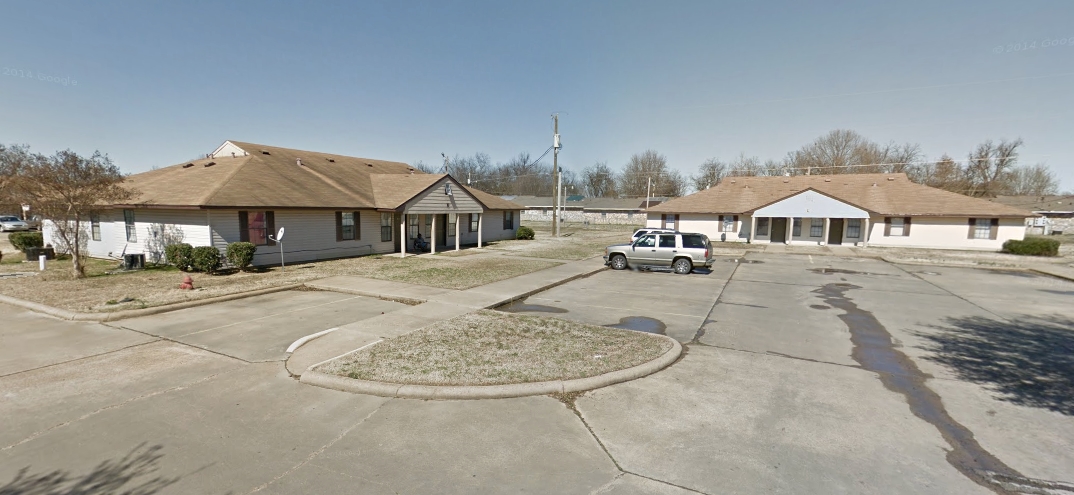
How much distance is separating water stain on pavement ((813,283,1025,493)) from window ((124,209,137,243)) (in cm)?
2442

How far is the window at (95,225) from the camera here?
1947 cm

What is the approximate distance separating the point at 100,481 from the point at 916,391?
371 inches

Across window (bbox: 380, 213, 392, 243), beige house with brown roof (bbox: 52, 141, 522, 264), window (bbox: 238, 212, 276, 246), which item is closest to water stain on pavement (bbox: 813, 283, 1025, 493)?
beige house with brown roof (bbox: 52, 141, 522, 264)

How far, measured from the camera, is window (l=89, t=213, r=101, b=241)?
1947cm

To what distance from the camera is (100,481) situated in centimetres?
380

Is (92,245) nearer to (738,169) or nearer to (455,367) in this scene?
(455,367)

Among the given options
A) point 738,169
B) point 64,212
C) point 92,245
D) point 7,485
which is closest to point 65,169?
point 64,212

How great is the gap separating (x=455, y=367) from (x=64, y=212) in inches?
630

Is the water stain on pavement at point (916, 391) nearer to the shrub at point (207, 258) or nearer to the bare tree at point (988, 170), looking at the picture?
the shrub at point (207, 258)

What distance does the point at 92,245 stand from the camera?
1984cm

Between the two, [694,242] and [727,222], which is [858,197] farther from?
[694,242]

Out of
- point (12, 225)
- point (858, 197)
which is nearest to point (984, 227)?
point (858, 197)

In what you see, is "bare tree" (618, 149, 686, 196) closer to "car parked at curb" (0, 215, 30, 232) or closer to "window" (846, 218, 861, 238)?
"window" (846, 218, 861, 238)

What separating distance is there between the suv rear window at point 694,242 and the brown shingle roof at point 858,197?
58.7 ft
